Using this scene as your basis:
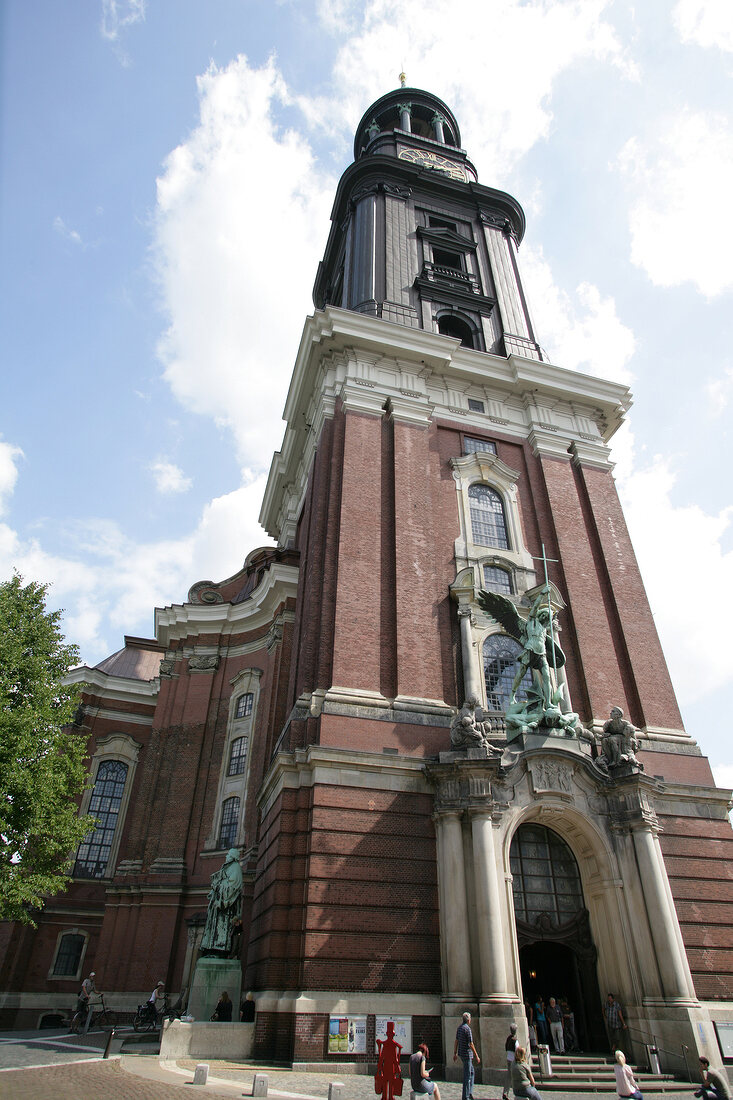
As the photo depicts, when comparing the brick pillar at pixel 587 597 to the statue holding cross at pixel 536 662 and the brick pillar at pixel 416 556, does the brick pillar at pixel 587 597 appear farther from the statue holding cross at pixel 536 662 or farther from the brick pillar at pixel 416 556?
the brick pillar at pixel 416 556

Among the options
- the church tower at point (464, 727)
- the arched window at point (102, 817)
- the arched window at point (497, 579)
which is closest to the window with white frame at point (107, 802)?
the arched window at point (102, 817)

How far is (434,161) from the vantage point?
3822 cm

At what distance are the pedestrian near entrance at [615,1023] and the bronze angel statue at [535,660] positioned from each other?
18.7 ft

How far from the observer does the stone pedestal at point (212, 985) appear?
1644 centimetres

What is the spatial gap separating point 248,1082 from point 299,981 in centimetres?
260

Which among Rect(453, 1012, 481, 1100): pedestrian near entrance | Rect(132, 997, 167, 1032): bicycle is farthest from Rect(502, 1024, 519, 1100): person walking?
Rect(132, 997, 167, 1032): bicycle

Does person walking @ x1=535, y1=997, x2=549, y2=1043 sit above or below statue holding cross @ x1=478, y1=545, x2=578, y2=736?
below

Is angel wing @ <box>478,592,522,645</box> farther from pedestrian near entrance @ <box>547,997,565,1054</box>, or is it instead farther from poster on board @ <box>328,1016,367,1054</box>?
poster on board @ <box>328,1016,367,1054</box>

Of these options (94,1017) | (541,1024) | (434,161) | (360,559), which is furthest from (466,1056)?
(434,161)

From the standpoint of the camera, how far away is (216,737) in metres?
27.8

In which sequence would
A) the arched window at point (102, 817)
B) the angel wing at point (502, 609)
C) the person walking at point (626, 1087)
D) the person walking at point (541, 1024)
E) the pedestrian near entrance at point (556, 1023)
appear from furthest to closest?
the arched window at point (102, 817), the angel wing at point (502, 609), the person walking at point (541, 1024), the pedestrian near entrance at point (556, 1023), the person walking at point (626, 1087)

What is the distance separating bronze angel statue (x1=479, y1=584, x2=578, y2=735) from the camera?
58.7 ft

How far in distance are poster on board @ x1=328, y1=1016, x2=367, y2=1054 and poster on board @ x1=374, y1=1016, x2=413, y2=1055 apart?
272 millimetres

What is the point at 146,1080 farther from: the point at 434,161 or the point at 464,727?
the point at 434,161
